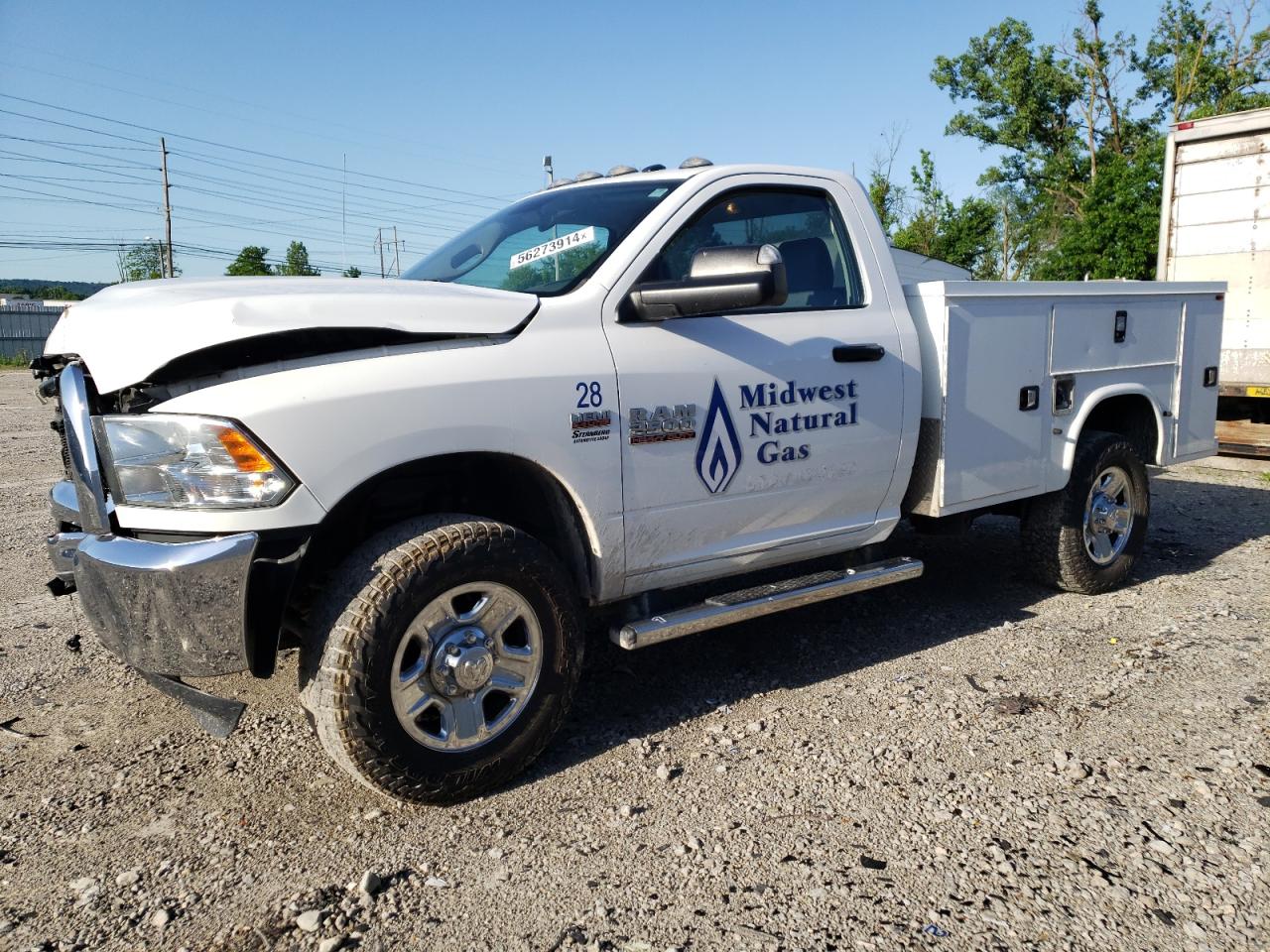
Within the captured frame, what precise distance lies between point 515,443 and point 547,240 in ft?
3.48

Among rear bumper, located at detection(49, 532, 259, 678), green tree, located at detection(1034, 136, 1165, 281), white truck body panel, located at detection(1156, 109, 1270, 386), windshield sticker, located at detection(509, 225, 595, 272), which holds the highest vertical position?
green tree, located at detection(1034, 136, 1165, 281)

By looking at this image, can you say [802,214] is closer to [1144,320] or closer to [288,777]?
[1144,320]

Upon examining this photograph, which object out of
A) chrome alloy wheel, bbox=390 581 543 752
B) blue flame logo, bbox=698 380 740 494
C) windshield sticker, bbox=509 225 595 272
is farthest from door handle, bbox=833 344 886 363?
chrome alloy wheel, bbox=390 581 543 752

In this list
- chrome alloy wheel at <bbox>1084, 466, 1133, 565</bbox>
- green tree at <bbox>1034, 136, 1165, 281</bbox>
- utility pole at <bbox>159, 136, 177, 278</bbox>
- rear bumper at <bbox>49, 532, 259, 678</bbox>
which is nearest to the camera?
rear bumper at <bbox>49, 532, 259, 678</bbox>

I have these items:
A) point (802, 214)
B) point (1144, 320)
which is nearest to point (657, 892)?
point (802, 214)

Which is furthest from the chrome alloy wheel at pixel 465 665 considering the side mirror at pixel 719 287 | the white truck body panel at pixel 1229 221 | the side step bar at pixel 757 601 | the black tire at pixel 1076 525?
the white truck body panel at pixel 1229 221

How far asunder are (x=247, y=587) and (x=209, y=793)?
914 millimetres

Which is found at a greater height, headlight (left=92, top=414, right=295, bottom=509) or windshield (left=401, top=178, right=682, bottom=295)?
windshield (left=401, top=178, right=682, bottom=295)

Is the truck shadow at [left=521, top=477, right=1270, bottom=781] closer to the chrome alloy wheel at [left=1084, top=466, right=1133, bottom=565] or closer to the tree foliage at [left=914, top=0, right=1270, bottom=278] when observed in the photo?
the chrome alloy wheel at [left=1084, top=466, right=1133, bottom=565]

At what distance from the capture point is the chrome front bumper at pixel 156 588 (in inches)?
104

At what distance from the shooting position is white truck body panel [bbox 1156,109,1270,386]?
965 centimetres

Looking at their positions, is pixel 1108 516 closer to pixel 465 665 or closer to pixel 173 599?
pixel 465 665

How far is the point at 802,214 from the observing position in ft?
13.7

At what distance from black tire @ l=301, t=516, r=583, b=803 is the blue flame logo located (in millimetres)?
696
